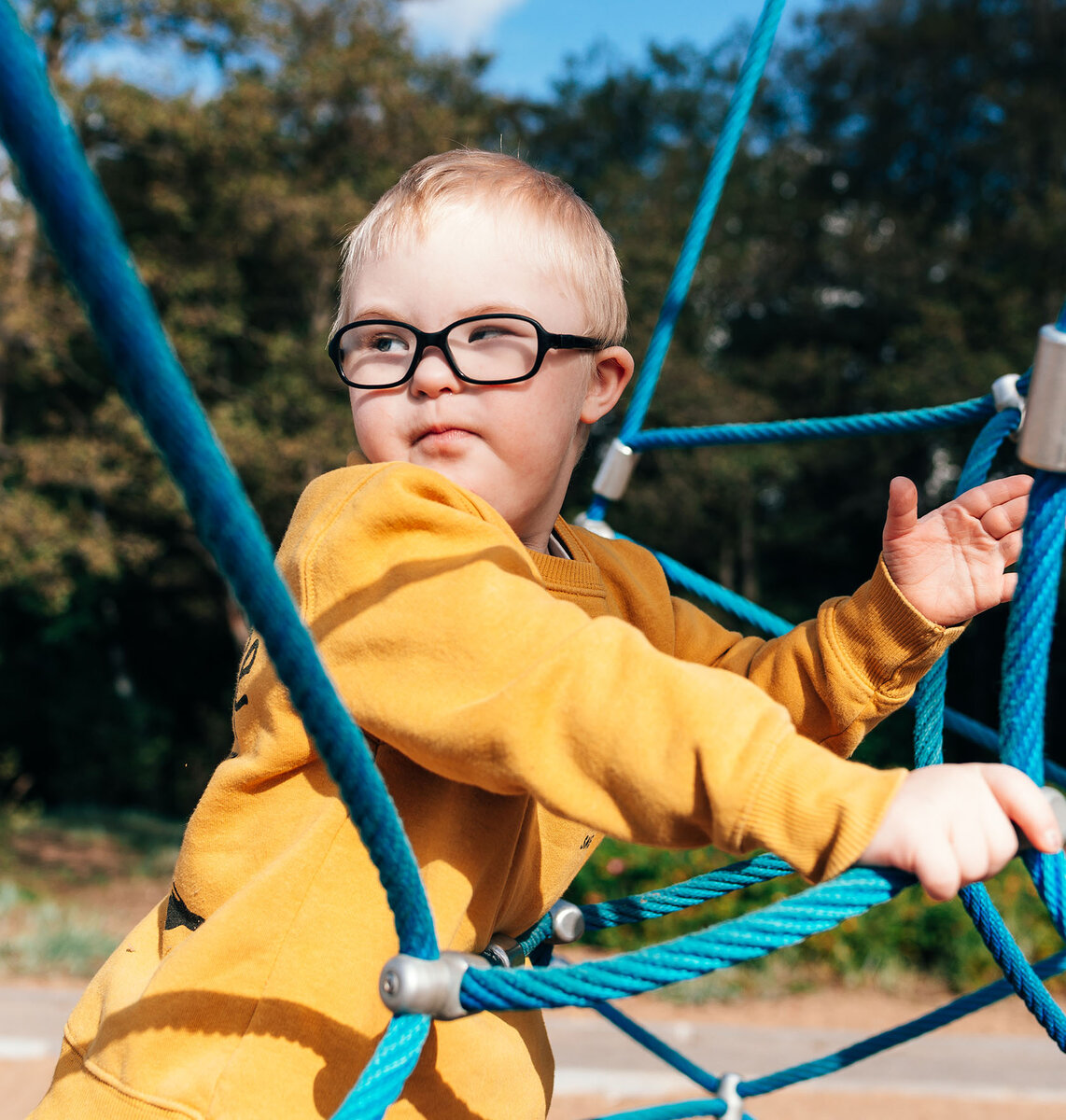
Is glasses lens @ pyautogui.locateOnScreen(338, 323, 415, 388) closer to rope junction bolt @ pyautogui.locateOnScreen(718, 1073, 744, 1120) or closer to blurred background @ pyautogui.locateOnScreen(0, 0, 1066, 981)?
rope junction bolt @ pyautogui.locateOnScreen(718, 1073, 744, 1120)

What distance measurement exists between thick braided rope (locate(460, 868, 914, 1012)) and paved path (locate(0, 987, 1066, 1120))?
2875mm

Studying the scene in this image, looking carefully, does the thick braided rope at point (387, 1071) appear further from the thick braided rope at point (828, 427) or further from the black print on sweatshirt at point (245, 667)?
the thick braided rope at point (828, 427)

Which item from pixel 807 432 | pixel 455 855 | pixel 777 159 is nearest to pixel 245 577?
pixel 455 855

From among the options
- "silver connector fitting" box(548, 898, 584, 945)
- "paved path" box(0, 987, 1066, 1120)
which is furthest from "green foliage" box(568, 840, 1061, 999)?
"silver connector fitting" box(548, 898, 584, 945)

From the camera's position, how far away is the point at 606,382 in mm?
1366

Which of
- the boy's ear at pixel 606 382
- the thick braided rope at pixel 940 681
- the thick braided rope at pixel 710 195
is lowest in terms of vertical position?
the thick braided rope at pixel 940 681

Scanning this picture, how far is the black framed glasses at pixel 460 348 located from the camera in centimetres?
108

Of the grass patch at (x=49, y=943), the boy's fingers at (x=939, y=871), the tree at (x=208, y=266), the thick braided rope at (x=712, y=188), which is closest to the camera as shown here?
the boy's fingers at (x=939, y=871)

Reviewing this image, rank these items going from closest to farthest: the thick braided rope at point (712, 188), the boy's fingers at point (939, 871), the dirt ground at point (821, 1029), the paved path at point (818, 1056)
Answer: the boy's fingers at point (939, 871), the thick braided rope at point (712, 188), the dirt ground at point (821, 1029), the paved path at point (818, 1056)

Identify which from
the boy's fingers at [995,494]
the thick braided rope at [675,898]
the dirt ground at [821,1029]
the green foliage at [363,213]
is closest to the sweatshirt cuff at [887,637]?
the boy's fingers at [995,494]

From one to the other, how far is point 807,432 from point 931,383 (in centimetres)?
898

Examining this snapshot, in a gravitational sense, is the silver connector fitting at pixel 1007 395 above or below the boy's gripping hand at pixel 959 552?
above

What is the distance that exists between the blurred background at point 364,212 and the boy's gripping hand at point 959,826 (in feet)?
27.8

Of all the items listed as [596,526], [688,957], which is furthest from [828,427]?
[688,957]
